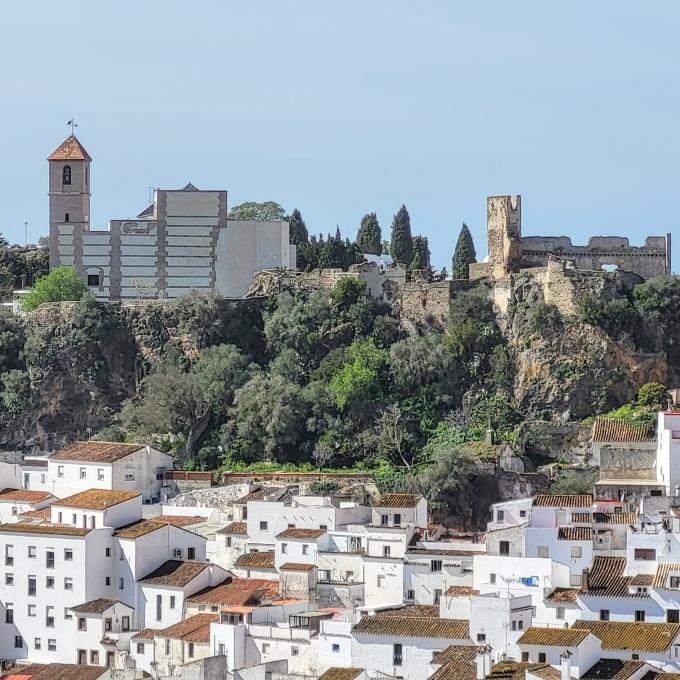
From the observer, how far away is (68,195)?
76.2 meters

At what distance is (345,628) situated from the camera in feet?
175

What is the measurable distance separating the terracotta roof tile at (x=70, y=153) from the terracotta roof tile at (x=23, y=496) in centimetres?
1475

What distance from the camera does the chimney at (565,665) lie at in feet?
158

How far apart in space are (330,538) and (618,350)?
1258 cm

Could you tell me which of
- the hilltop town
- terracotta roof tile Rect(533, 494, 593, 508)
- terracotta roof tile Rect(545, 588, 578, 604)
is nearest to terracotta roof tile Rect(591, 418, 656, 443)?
the hilltop town

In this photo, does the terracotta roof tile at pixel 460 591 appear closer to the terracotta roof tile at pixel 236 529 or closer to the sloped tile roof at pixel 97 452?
the terracotta roof tile at pixel 236 529

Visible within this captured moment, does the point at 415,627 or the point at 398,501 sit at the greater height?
the point at 398,501

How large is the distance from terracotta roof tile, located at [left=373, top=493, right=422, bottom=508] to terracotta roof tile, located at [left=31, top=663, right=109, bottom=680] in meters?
8.86

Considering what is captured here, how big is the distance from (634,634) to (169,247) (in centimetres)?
2917

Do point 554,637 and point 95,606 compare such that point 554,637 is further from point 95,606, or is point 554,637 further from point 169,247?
point 169,247

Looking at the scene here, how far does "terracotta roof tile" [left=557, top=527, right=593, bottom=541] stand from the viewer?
181 feet

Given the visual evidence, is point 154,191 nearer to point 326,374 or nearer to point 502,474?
point 326,374

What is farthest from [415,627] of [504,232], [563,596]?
[504,232]

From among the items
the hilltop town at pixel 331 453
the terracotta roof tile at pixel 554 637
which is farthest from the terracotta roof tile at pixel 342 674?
the terracotta roof tile at pixel 554 637
